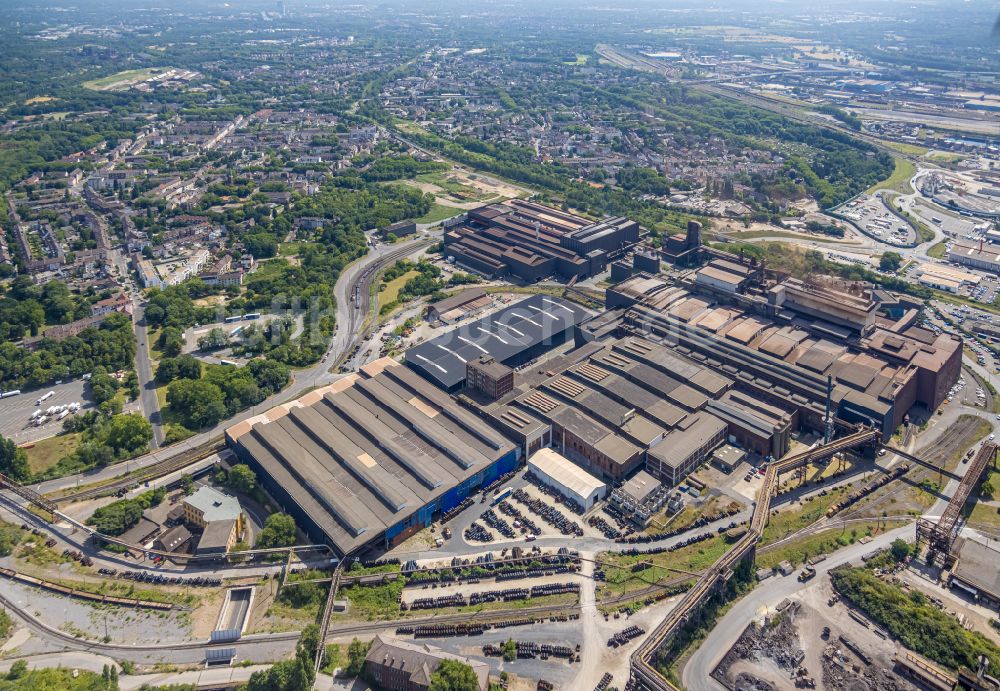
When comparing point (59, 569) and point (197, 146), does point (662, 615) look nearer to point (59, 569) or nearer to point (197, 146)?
point (59, 569)

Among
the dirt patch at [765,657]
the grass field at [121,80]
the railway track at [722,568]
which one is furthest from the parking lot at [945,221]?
the grass field at [121,80]

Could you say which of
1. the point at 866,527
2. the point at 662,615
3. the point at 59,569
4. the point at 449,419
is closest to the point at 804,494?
the point at 866,527

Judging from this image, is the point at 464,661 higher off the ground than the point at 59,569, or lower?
higher

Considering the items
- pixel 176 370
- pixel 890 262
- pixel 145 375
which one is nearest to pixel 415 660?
pixel 176 370

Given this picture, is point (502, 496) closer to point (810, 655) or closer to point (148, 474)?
point (810, 655)

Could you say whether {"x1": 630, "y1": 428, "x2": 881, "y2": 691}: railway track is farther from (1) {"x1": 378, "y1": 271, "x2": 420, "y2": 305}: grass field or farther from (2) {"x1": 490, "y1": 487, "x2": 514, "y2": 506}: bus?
(1) {"x1": 378, "y1": 271, "x2": 420, "y2": 305}: grass field

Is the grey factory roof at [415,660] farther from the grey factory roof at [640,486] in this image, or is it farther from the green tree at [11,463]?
the green tree at [11,463]
